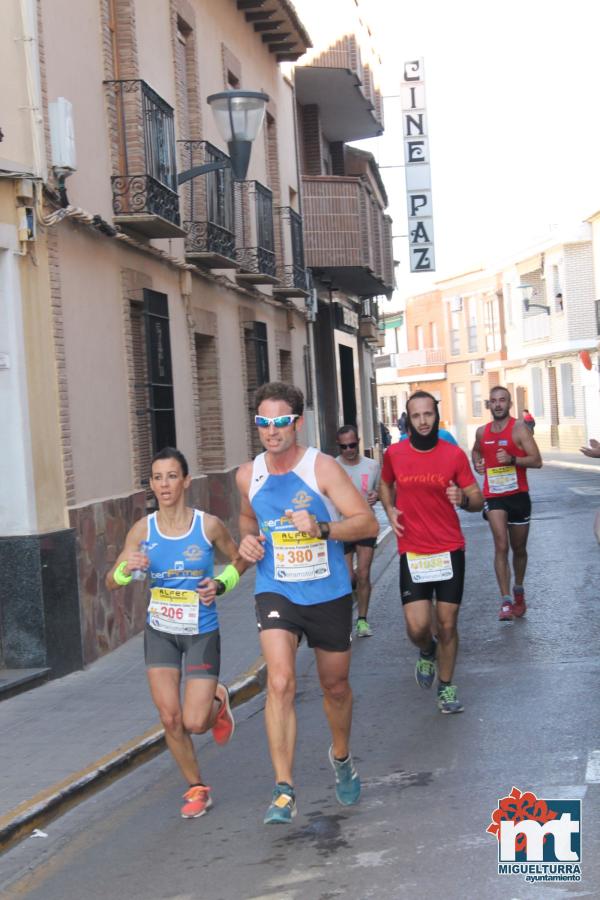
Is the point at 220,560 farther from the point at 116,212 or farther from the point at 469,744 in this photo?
the point at 469,744

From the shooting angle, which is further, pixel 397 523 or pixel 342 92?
pixel 342 92

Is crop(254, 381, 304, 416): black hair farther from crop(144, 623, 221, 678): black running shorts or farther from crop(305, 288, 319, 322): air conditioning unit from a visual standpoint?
→ crop(305, 288, 319, 322): air conditioning unit

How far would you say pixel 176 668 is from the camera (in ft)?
21.7

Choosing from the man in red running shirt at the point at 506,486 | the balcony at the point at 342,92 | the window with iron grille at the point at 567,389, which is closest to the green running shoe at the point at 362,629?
the man in red running shirt at the point at 506,486

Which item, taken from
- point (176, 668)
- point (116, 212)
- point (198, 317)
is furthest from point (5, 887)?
point (198, 317)

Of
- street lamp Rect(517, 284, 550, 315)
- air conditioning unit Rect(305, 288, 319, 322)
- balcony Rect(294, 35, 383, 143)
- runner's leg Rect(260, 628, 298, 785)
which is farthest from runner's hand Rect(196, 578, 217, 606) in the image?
street lamp Rect(517, 284, 550, 315)

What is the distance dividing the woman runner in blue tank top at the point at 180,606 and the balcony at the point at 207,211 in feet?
30.3

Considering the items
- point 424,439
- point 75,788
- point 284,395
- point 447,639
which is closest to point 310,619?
point 284,395

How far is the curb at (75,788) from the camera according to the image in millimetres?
6473

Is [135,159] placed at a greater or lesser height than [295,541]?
greater

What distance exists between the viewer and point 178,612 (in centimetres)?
660

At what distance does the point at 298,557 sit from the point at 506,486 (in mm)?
5943

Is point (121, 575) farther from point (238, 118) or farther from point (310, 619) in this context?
point (238, 118)

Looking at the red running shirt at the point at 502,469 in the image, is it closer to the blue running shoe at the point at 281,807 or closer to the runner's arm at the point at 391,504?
the runner's arm at the point at 391,504
